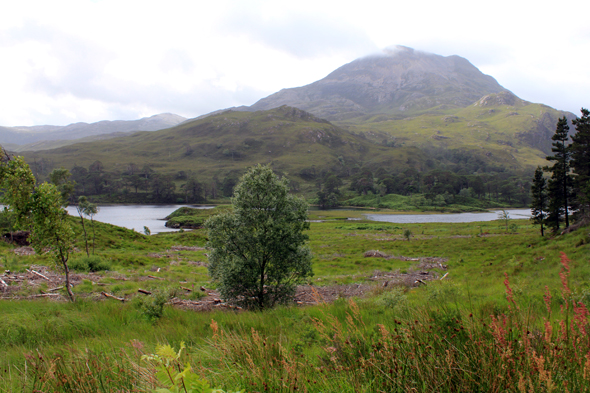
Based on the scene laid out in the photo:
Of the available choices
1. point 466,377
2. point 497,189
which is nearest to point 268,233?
point 466,377

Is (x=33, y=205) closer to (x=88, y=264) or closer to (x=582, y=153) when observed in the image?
(x=88, y=264)

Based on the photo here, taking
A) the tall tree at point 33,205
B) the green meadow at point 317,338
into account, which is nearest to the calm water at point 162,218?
the green meadow at point 317,338

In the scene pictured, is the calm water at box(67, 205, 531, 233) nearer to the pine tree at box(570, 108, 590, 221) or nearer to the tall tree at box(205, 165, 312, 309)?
the pine tree at box(570, 108, 590, 221)

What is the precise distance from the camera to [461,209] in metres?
146

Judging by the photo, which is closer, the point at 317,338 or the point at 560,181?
the point at 317,338

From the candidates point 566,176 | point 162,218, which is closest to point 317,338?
point 566,176

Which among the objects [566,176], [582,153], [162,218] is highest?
[582,153]

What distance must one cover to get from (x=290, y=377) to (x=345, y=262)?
108 feet

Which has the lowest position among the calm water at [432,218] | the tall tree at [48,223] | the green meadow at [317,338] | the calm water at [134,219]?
the calm water at [432,218]

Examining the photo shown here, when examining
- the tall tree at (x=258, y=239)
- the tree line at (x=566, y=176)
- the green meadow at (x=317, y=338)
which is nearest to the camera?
the green meadow at (x=317, y=338)

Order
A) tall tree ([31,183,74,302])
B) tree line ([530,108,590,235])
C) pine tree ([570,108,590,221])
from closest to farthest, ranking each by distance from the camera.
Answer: tall tree ([31,183,74,302]) < pine tree ([570,108,590,221]) < tree line ([530,108,590,235])

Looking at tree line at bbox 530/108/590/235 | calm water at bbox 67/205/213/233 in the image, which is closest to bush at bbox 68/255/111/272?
calm water at bbox 67/205/213/233

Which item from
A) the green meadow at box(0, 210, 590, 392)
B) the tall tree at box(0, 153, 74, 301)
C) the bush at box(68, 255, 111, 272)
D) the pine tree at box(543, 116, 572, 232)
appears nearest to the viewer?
the green meadow at box(0, 210, 590, 392)

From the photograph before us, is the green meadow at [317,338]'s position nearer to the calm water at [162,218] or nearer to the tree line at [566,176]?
A: the tree line at [566,176]
